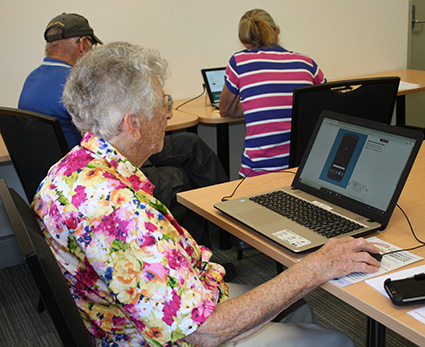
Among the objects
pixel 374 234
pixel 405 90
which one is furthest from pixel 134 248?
pixel 405 90

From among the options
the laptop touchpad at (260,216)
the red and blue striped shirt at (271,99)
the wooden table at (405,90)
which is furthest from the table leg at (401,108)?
the laptop touchpad at (260,216)

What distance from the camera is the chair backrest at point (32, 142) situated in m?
1.76

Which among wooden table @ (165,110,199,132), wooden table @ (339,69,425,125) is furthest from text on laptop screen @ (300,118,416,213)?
wooden table @ (339,69,425,125)

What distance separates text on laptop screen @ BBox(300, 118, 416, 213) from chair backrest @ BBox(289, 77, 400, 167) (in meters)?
0.41

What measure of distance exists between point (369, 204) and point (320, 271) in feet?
1.05

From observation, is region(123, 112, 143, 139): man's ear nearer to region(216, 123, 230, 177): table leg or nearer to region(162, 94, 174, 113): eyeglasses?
region(162, 94, 174, 113): eyeglasses

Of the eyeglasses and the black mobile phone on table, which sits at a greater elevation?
the eyeglasses

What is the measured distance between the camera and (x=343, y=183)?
1.37 meters

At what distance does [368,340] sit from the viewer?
4.10 ft

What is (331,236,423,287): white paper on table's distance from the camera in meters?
1.03

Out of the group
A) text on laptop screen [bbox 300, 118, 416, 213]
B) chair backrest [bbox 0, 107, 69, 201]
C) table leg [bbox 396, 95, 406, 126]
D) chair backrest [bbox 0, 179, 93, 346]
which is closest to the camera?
chair backrest [bbox 0, 179, 93, 346]

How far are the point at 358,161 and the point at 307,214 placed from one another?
0.21 metres

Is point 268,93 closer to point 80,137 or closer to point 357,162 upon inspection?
point 80,137

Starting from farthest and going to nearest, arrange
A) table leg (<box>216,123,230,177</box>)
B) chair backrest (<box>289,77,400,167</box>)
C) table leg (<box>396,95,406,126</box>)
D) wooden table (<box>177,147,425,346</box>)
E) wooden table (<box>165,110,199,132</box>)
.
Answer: table leg (<box>396,95,406,126</box>), table leg (<box>216,123,230,177</box>), wooden table (<box>165,110,199,132</box>), chair backrest (<box>289,77,400,167</box>), wooden table (<box>177,147,425,346</box>)
